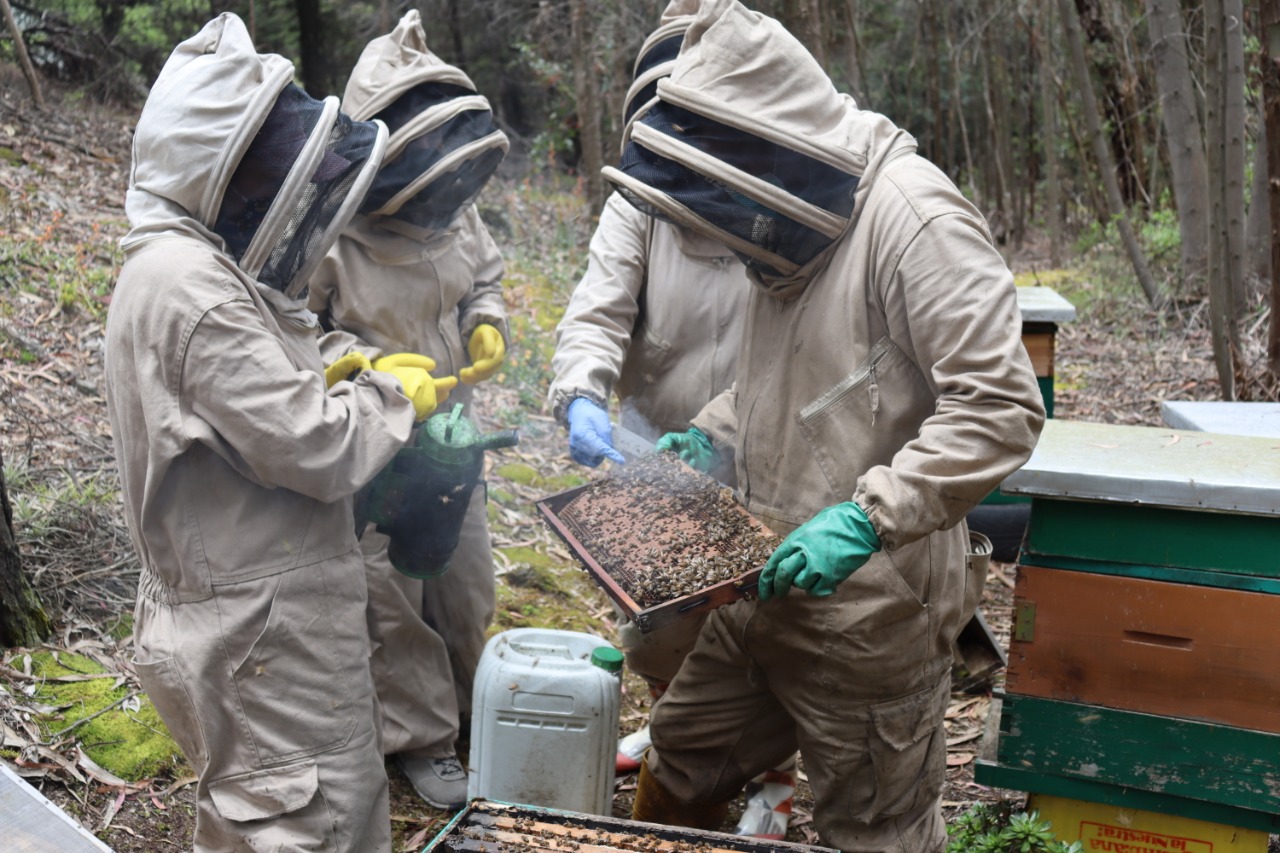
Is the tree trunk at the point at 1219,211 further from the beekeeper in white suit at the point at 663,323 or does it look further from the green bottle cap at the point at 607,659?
the green bottle cap at the point at 607,659

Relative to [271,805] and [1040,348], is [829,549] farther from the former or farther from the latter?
[1040,348]

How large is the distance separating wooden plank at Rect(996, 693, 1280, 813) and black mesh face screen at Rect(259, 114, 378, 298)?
7.24ft

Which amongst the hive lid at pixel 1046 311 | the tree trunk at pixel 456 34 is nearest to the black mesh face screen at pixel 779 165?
the hive lid at pixel 1046 311

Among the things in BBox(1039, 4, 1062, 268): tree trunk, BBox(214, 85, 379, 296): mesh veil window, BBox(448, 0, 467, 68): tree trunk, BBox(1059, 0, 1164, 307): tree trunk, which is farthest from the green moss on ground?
BBox(448, 0, 467, 68): tree trunk

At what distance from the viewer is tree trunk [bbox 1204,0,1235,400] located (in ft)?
18.4

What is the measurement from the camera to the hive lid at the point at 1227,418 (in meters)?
3.60

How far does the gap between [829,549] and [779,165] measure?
87 centimetres

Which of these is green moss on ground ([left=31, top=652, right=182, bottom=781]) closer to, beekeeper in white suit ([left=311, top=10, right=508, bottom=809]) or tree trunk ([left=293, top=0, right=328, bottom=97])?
beekeeper in white suit ([left=311, top=10, right=508, bottom=809])

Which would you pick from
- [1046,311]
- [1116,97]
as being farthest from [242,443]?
[1116,97]

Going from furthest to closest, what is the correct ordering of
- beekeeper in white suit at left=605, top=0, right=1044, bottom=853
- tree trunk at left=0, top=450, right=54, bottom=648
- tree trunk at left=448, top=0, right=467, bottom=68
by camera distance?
tree trunk at left=448, top=0, right=467, bottom=68
tree trunk at left=0, top=450, right=54, bottom=648
beekeeper in white suit at left=605, top=0, right=1044, bottom=853

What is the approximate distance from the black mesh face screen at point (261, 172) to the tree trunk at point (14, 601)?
1709 millimetres

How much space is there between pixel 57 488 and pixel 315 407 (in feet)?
8.32

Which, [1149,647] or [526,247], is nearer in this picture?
[1149,647]

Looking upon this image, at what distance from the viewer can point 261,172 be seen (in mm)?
2396
